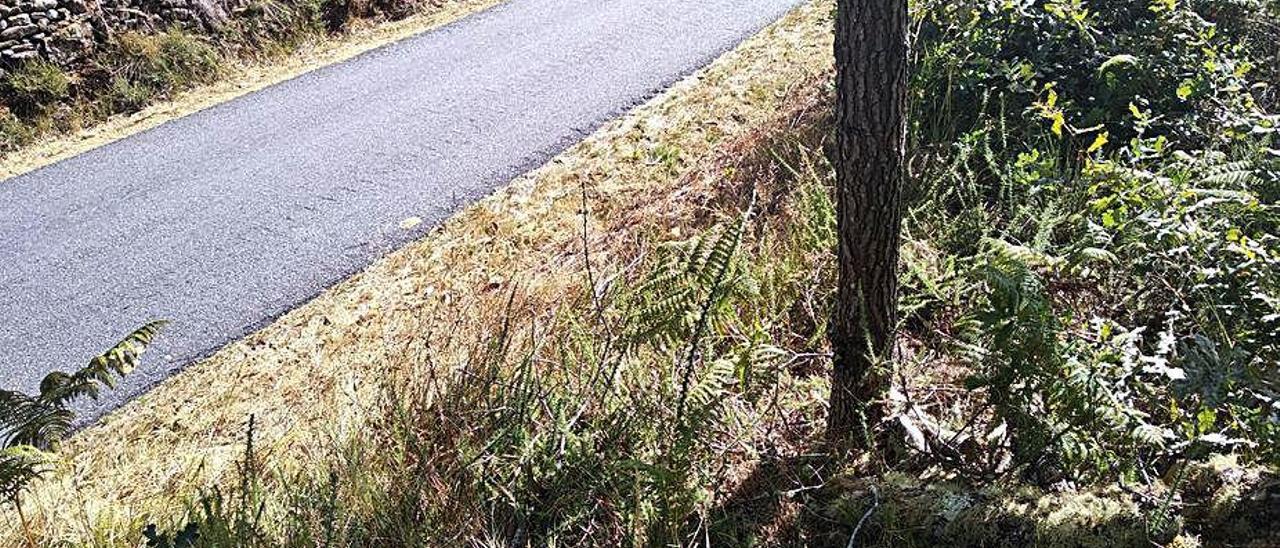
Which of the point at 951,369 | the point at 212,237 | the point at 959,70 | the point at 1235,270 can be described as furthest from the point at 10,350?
the point at 1235,270

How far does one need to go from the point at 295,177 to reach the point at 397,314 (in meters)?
2.36

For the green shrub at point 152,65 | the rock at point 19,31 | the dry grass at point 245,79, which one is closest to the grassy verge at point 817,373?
the dry grass at point 245,79

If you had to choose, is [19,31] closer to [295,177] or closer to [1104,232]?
[295,177]

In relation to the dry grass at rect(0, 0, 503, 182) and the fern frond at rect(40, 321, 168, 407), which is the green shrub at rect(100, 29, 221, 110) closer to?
the dry grass at rect(0, 0, 503, 182)

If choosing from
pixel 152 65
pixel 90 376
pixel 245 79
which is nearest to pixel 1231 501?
pixel 90 376

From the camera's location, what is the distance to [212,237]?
6.31 meters

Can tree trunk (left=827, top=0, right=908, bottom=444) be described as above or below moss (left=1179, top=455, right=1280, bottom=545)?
above

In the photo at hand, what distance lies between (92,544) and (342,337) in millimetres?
1844

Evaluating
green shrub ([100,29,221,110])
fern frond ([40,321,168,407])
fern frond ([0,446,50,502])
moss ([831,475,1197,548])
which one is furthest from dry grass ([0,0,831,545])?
green shrub ([100,29,221,110])

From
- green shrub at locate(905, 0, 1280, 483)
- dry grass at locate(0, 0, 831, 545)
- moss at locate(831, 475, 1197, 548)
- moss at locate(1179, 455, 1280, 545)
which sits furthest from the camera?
dry grass at locate(0, 0, 831, 545)

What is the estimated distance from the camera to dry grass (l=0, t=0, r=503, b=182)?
8.37 metres

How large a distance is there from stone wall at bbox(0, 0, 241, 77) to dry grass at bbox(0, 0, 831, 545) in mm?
5897

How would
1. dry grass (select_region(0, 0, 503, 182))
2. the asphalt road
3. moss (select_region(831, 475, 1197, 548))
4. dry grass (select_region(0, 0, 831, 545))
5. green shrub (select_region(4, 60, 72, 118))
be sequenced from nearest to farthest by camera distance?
moss (select_region(831, 475, 1197, 548)) < dry grass (select_region(0, 0, 831, 545)) < the asphalt road < dry grass (select_region(0, 0, 503, 182)) < green shrub (select_region(4, 60, 72, 118))

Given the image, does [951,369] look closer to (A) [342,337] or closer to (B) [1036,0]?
(B) [1036,0]
